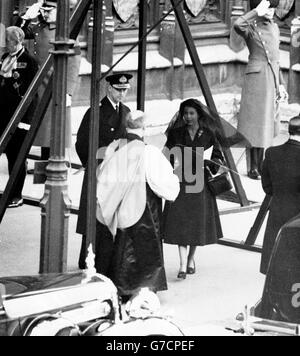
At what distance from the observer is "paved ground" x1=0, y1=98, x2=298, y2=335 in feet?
40.1

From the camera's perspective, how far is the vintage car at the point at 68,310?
350 inches

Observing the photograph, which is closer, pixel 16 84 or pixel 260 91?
pixel 16 84

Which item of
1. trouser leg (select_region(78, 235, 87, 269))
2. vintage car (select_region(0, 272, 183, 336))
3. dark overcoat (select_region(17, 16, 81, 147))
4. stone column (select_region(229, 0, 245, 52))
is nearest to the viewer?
vintage car (select_region(0, 272, 183, 336))

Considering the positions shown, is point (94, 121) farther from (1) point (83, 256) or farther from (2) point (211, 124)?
(2) point (211, 124)

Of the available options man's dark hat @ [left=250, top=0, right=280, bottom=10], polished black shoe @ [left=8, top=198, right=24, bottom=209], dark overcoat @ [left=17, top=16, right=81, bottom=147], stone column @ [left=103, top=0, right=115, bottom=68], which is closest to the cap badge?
polished black shoe @ [left=8, top=198, right=24, bottom=209]

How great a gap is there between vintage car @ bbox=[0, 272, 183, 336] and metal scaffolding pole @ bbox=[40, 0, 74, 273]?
1714 mm

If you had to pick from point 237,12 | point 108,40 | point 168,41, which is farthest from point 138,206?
point 237,12

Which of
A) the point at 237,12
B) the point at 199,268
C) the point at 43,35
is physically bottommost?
the point at 199,268

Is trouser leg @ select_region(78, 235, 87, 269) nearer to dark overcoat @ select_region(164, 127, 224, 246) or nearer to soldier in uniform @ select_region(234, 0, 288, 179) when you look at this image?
dark overcoat @ select_region(164, 127, 224, 246)

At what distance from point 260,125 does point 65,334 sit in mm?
9084

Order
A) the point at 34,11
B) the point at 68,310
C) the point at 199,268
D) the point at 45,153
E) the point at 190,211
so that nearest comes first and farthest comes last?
the point at 68,310 < the point at 190,211 < the point at 199,268 < the point at 34,11 < the point at 45,153

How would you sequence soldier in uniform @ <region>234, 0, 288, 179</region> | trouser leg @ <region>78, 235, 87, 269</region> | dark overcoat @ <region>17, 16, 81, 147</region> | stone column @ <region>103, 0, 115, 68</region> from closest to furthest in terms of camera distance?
trouser leg @ <region>78, 235, 87, 269</region> → dark overcoat @ <region>17, 16, 81, 147</region> → soldier in uniform @ <region>234, 0, 288, 179</region> → stone column @ <region>103, 0, 115, 68</region>

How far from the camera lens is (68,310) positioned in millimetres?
9289

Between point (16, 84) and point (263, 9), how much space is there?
2.83m
